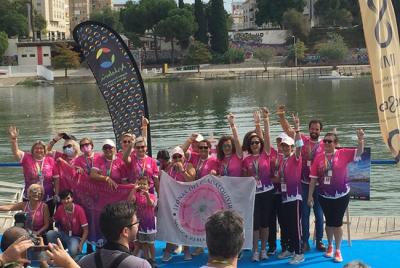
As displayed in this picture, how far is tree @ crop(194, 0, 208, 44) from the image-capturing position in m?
99.9

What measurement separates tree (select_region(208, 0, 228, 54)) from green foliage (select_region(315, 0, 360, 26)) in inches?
923

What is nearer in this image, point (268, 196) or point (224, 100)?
point (268, 196)

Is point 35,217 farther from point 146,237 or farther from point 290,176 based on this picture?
point 290,176

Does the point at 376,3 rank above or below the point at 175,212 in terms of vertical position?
above

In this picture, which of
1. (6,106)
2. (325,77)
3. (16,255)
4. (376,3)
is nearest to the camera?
(16,255)

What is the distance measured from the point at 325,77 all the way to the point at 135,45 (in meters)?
35.0

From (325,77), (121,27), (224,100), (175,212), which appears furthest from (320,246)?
(121,27)

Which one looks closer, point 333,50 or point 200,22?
point 333,50

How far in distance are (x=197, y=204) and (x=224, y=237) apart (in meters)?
4.48

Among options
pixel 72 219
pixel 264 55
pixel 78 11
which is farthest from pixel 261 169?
pixel 78 11

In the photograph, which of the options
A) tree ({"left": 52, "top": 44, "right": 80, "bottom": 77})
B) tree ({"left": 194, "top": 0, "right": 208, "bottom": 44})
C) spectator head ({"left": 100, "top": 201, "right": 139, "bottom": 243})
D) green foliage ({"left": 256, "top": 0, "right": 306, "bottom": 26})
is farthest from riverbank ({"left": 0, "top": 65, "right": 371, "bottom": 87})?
spectator head ({"left": 100, "top": 201, "right": 139, "bottom": 243})

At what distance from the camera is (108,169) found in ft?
25.3

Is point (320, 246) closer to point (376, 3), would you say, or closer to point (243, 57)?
point (376, 3)

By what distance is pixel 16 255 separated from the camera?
3.84m
